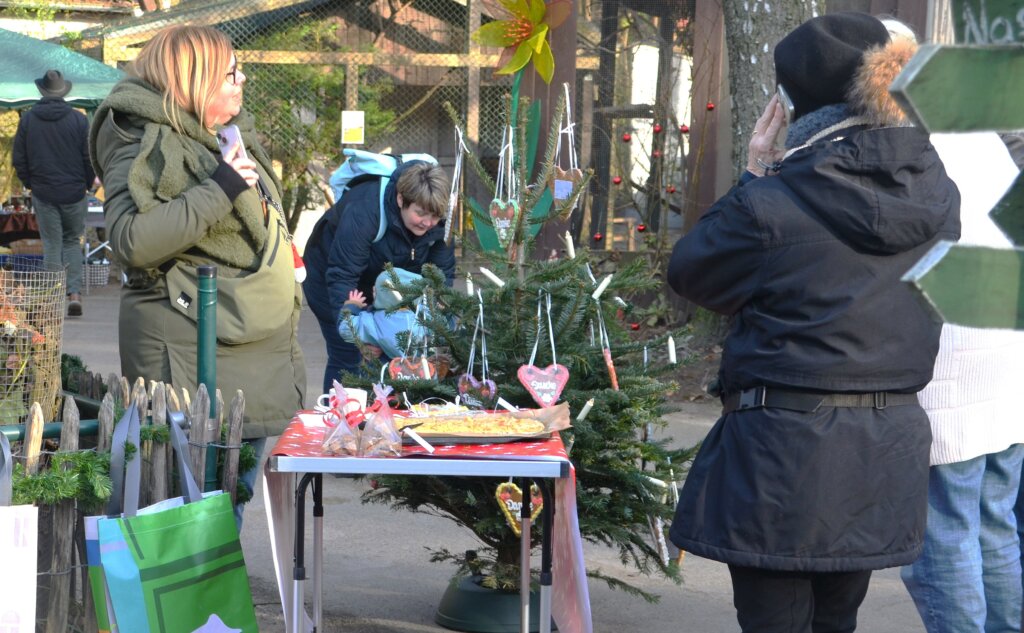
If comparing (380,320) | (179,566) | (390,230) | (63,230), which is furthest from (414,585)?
(63,230)

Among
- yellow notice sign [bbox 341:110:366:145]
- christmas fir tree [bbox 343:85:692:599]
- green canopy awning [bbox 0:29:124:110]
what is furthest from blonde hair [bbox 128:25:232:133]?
yellow notice sign [bbox 341:110:366:145]

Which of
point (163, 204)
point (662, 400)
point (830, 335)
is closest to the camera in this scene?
point (830, 335)

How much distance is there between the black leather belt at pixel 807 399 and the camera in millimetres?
2381

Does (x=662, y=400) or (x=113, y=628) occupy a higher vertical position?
(x=662, y=400)

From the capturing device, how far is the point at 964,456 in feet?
9.54

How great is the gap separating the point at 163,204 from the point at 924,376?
6.63 ft

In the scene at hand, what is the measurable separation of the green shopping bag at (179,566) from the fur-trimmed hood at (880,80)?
180 cm

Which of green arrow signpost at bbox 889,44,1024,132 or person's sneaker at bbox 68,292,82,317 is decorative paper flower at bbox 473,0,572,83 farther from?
green arrow signpost at bbox 889,44,1024,132

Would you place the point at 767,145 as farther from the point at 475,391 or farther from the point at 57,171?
the point at 57,171

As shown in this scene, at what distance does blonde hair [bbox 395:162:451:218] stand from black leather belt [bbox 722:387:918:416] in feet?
8.66

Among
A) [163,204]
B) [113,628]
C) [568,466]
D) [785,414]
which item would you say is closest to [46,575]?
[113,628]

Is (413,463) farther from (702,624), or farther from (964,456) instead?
(702,624)

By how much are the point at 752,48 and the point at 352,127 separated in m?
6.05

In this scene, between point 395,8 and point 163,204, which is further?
point 395,8
